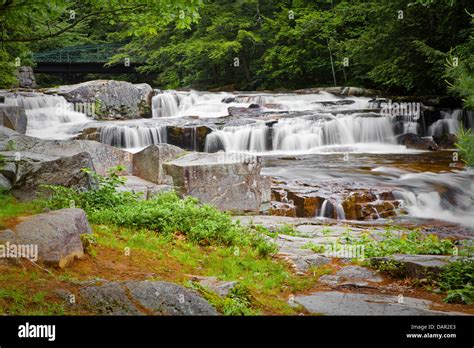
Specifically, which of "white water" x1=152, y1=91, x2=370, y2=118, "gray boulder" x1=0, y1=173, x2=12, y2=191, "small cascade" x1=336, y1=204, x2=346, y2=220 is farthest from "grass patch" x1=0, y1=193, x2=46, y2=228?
"white water" x1=152, y1=91, x2=370, y2=118

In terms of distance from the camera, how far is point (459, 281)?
22.8ft

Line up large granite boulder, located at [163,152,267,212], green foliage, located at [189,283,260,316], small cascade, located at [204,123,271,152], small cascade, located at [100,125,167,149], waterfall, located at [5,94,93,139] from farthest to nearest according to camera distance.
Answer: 1. waterfall, located at [5,94,93,139]
2. small cascade, located at [204,123,271,152]
3. small cascade, located at [100,125,167,149]
4. large granite boulder, located at [163,152,267,212]
5. green foliage, located at [189,283,260,316]

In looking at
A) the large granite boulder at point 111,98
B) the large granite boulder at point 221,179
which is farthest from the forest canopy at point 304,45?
the large granite boulder at point 221,179

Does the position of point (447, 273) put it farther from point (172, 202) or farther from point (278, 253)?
point (172, 202)

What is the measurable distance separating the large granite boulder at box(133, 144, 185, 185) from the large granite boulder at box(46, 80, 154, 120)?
14.4m

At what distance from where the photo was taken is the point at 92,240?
736cm

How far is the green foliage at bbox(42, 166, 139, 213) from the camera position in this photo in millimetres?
9164

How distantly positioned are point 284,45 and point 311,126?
14957 millimetres

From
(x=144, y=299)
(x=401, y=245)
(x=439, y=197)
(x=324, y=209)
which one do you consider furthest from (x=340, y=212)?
(x=144, y=299)

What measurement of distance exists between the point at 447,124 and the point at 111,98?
648 inches

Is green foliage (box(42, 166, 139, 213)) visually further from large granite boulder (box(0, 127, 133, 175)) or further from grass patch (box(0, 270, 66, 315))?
grass patch (box(0, 270, 66, 315))

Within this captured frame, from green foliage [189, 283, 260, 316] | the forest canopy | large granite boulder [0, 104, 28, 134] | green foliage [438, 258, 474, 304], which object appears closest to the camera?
green foliage [189, 283, 260, 316]

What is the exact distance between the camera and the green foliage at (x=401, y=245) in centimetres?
888

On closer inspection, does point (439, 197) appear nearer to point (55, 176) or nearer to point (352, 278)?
point (352, 278)
